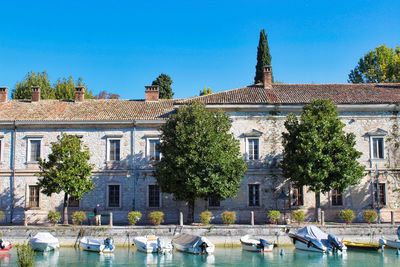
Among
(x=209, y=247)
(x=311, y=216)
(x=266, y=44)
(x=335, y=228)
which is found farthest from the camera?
(x=266, y=44)

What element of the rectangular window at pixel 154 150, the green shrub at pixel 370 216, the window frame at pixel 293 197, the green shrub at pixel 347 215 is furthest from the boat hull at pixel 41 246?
the green shrub at pixel 370 216

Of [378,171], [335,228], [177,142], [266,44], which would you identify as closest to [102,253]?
[177,142]

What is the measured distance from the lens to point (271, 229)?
29.6 m

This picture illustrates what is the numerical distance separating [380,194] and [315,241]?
375 inches

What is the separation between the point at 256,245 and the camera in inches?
1085

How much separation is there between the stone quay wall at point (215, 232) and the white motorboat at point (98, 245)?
45.8 inches

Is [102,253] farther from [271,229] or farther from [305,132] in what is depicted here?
[305,132]

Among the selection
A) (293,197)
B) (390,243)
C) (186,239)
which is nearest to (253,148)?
(293,197)

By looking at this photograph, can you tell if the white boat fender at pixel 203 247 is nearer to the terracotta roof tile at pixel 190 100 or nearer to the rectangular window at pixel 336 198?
the terracotta roof tile at pixel 190 100

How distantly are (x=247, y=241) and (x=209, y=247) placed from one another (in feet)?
8.09

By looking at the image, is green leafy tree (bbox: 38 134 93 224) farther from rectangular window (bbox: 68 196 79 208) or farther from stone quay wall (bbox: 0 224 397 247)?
stone quay wall (bbox: 0 224 397 247)

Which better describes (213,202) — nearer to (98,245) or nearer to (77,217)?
(77,217)

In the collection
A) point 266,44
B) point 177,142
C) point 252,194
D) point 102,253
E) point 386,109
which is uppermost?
point 266,44

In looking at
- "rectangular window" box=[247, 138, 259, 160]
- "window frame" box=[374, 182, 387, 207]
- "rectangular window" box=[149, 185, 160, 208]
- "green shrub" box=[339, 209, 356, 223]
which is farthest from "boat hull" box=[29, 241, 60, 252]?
"window frame" box=[374, 182, 387, 207]
